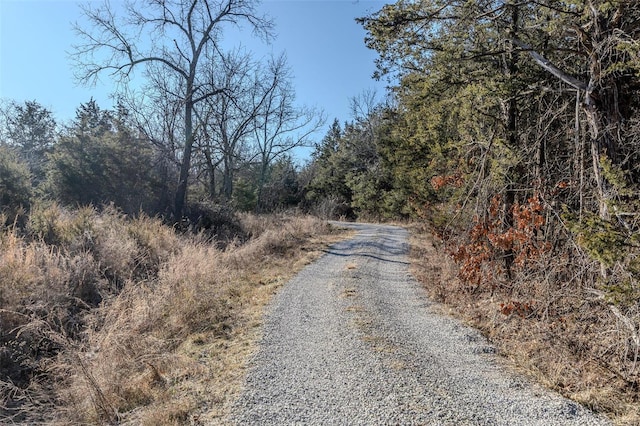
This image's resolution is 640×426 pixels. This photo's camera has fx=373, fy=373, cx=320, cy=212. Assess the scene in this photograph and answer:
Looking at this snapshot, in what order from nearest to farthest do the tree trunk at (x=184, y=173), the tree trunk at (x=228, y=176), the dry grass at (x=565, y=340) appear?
the dry grass at (x=565, y=340) < the tree trunk at (x=184, y=173) < the tree trunk at (x=228, y=176)

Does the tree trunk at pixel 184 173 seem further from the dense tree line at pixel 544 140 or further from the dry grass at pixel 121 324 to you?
the dense tree line at pixel 544 140

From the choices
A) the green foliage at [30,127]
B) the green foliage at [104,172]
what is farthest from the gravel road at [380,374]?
the green foliage at [30,127]

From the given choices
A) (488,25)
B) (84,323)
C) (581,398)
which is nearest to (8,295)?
(84,323)

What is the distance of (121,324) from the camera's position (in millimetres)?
5574

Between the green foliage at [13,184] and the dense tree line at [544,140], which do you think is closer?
the dense tree line at [544,140]

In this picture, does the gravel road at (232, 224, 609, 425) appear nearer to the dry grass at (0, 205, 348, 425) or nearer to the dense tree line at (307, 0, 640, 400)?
the dry grass at (0, 205, 348, 425)

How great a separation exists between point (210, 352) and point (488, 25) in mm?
6036

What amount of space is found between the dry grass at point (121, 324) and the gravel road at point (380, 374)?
15.3 inches

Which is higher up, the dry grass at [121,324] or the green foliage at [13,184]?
the green foliage at [13,184]

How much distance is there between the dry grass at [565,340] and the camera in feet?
11.4

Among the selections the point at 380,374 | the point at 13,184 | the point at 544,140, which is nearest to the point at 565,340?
the point at 380,374

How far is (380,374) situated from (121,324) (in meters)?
3.97

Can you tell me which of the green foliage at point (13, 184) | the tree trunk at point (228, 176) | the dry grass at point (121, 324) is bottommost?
the dry grass at point (121, 324)

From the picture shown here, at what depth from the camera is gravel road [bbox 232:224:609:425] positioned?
3.16 meters
